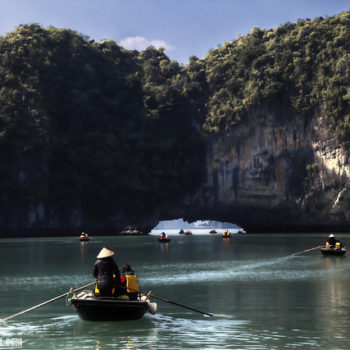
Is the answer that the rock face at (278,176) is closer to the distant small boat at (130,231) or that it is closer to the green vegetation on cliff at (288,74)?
the green vegetation on cliff at (288,74)

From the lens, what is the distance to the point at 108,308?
53.8ft

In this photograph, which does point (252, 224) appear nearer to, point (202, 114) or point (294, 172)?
point (294, 172)

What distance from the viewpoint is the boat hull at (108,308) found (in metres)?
16.3

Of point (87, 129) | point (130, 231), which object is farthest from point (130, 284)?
point (87, 129)

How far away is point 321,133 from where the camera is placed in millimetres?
91750

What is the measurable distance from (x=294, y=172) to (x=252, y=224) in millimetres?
13664

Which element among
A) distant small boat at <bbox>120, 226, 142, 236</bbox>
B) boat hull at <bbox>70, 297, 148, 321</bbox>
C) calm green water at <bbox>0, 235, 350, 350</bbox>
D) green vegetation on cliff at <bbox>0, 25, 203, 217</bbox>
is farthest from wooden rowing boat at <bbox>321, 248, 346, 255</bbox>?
green vegetation on cliff at <bbox>0, 25, 203, 217</bbox>

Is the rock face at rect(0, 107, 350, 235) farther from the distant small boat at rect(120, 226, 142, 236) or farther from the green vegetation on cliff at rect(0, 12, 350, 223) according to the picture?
the distant small boat at rect(120, 226, 142, 236)

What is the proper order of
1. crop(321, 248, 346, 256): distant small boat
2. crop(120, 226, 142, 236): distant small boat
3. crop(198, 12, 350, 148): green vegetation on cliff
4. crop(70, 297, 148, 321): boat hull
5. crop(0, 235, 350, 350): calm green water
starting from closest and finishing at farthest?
crop(0, 235, 350, 350): calm green water → crop(70, 297, 148, 321): boat hull → crop(321, 248, 346, 256): distant small boat → crop(198, 12, 350, 148): green vegetation on cliff → crop(120, 226, 142, 236): distant small boat

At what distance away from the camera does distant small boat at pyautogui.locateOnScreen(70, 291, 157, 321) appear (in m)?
16.3

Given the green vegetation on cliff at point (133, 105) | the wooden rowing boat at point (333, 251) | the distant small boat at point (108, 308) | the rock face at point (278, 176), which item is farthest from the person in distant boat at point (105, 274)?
the green vegetation on cliff at point (133, 105)

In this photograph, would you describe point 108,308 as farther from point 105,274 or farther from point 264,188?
point 264,188

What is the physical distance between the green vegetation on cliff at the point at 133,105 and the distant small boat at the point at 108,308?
76.5 meters

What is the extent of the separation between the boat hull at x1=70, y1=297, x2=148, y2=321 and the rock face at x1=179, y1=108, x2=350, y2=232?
7636 cm
